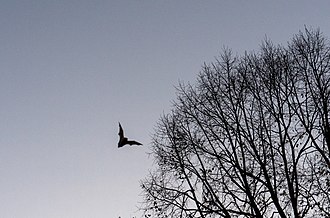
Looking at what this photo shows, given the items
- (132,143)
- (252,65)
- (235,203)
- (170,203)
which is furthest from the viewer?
(252,65)

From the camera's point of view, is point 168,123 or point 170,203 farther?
point 168,123

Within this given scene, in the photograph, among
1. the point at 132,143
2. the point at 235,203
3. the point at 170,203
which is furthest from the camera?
the point at 170,203

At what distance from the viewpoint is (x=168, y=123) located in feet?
63.2

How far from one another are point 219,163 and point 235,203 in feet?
Answer: 5.45

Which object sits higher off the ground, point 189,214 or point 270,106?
point 270,106

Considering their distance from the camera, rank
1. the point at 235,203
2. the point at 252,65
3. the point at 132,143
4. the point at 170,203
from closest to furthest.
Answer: the point at 132,143 → the point at 235,203 → the point at 170,203 → the point at 252,65

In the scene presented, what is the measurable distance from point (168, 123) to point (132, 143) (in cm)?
678

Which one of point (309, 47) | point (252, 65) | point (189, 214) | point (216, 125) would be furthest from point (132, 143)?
point (309, 47)

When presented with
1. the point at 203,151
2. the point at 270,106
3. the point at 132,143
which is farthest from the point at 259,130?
the point at 132,143

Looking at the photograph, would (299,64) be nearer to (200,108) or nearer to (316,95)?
(316,95)

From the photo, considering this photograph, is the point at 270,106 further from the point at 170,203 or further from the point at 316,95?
the point at 170,203

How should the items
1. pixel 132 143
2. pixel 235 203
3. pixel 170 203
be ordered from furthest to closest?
pixel 170 203
pixel 235 203
pixel 132 143

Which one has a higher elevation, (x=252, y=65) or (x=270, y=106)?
(x=252, y=65)

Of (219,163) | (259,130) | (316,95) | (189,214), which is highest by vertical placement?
(316,95)
